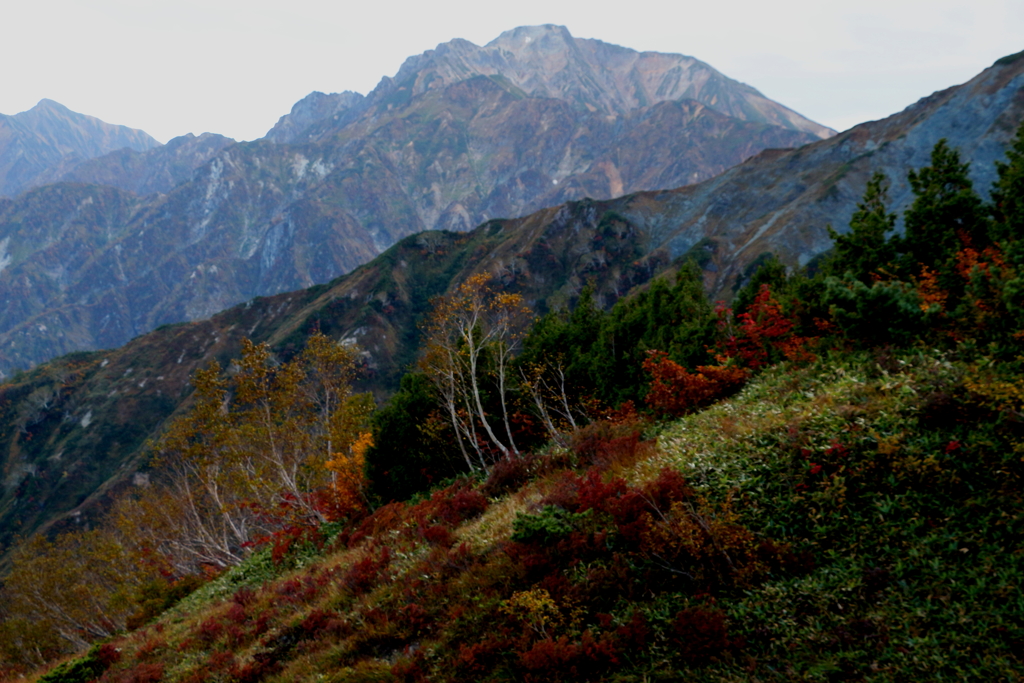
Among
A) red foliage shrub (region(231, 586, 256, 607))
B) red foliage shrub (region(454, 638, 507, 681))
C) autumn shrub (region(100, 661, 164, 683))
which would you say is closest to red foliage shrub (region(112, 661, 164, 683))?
autumn shrub (region(100, 661, 164, 683))

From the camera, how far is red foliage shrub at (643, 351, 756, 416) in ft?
45.7

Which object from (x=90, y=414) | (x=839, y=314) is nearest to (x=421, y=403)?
(x=839, y=314)

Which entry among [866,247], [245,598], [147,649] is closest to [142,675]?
[147,649]

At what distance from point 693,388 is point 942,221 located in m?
8.63

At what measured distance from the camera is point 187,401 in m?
139

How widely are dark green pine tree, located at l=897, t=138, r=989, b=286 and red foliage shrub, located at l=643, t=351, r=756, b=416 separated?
5.50 meters

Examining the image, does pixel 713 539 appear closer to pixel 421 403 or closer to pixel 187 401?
pixel 421 403

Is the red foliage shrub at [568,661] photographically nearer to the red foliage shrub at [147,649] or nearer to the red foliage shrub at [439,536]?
the red foliage shrub at [439,536]

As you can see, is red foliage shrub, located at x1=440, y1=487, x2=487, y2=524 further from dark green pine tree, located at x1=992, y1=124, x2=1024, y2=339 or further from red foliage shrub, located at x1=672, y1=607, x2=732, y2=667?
dark green pine tree, located at x1=992, y1=124, x2=1024, y2=339

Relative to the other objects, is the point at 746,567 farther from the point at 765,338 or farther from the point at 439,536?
the point at 765,338

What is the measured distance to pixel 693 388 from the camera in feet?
46.2

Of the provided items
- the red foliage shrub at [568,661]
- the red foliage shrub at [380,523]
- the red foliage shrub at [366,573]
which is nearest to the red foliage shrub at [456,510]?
the red foliage shrub at [380,523]

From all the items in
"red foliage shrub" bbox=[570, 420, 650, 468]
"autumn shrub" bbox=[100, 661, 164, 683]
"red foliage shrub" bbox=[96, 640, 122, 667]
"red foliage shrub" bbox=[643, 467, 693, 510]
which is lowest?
"red foliage shrub" bbox=[96, 640, 122, 667]

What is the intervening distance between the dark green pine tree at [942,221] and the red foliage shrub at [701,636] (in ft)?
39.0
